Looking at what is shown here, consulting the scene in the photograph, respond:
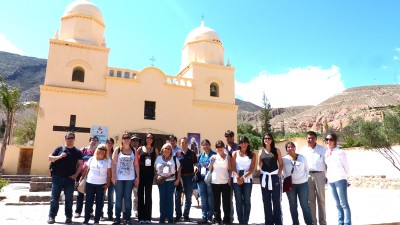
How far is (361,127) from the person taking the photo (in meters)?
18.5

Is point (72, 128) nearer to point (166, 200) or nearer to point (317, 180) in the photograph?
point (166, 200)

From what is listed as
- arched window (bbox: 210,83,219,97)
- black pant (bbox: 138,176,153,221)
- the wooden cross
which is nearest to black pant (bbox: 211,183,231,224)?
black pant (bbox: 138,176,153,221)

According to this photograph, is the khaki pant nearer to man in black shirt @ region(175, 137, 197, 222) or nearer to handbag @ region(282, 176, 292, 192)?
handbag @ region(282, 176, 292, 192)

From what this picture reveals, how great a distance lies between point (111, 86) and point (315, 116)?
236ft

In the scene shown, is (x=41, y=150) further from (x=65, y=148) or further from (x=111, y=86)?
(x=65, y=148)

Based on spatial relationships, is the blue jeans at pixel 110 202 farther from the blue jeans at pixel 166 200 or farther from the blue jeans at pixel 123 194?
the blue jeans at pixel 166 200

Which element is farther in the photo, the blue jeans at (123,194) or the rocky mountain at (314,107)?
the rocky mountain at (314,107)

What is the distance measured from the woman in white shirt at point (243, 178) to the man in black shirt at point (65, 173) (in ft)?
10.6

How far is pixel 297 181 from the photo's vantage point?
552cm

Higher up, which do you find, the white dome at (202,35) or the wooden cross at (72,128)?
the white dome at (202,35)

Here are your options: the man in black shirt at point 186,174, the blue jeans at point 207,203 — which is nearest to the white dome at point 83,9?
the man in black shirt at point 186,174

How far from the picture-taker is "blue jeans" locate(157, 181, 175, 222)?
20.2ft

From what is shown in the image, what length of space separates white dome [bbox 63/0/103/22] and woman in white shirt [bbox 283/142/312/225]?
19371 millimetres

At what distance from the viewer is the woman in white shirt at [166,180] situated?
612 cm
